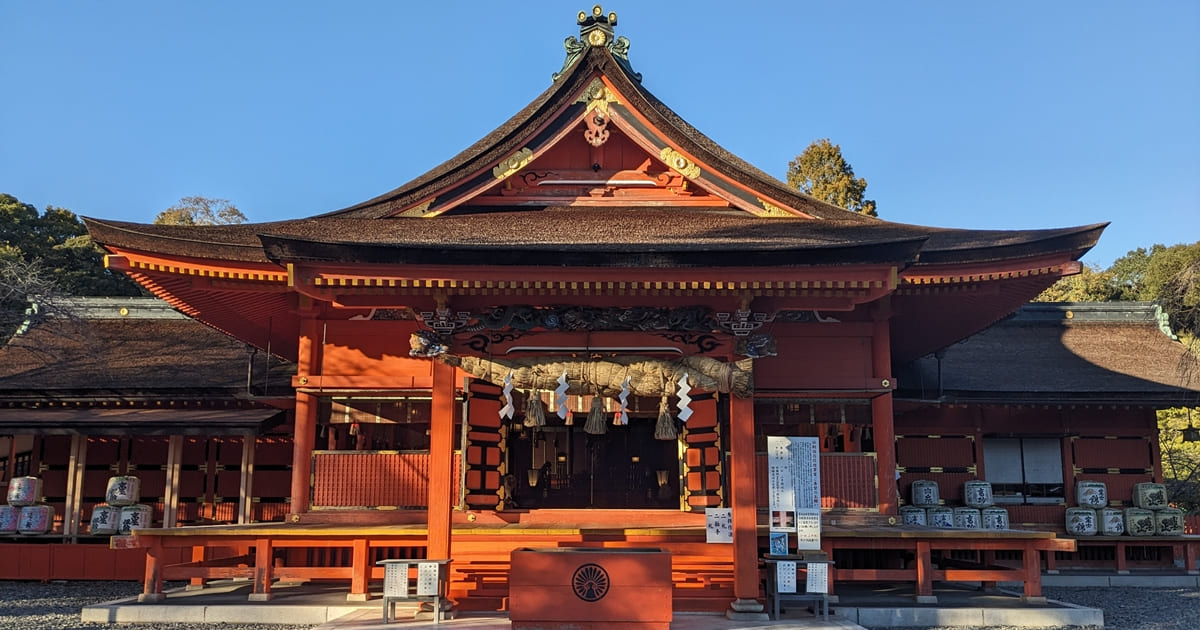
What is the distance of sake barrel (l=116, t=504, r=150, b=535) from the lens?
1556 cm

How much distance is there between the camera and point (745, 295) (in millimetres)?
10930

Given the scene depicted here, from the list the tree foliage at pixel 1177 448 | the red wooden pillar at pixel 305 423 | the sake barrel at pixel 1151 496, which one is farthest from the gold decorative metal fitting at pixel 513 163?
the tree foliage at pixel 1177 448

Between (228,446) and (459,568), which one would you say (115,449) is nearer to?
(228,446)

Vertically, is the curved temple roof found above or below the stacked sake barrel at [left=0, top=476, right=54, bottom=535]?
above

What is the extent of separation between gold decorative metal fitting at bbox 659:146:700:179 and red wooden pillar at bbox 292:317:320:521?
588 cm

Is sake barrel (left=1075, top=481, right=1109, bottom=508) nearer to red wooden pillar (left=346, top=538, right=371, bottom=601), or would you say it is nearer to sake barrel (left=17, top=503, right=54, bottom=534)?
red wooden pillar (left=346, top=538, right=371, bottom=601)

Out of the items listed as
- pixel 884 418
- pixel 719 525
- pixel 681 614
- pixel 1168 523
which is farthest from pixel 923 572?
pixel 1168 523

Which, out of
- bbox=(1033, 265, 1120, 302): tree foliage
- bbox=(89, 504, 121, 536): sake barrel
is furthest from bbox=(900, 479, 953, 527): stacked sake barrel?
bbox=(1033, 265, 1120, 302): tree foliage

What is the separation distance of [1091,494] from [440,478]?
1273cm

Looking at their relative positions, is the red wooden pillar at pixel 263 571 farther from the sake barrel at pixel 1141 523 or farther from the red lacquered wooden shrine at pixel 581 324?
the sake barrel at pixel 1141 523

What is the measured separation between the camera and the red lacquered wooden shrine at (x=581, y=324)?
1058 cm

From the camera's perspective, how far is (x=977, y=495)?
16.5m

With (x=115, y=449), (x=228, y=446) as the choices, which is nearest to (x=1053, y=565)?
(x=228, y=446)

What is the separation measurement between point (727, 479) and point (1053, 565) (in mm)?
8024
